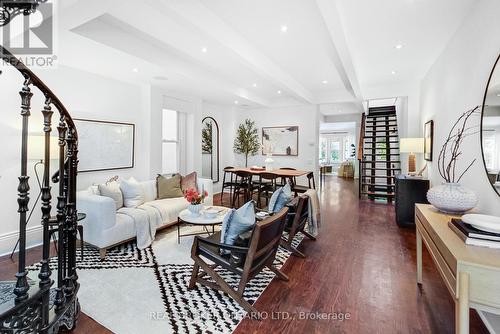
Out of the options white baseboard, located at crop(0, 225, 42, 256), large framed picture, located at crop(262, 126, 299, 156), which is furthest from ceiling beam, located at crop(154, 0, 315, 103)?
white baseboard, located at crop(0, 225, 42, 256)

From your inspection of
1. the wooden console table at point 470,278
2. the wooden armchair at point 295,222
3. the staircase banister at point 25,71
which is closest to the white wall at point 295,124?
the wooden armchair at point 295,222

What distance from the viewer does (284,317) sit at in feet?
6.85

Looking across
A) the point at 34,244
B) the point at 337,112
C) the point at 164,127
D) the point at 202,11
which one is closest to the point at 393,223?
the point at 202,11

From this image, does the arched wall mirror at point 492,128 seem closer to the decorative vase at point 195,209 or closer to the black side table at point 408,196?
the black side table at point 408,196

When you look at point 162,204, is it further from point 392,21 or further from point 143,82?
point 392,21

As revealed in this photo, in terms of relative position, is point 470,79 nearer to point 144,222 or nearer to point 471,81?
point 471,81

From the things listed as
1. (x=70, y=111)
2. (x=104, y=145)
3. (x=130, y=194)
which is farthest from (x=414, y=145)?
(x=70, y=111)

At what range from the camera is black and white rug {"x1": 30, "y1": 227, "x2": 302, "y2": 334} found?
200 cm

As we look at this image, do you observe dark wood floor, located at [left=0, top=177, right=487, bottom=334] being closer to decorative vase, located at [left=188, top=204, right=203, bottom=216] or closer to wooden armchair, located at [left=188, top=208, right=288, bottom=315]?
wooden armchair, located at [left=188, top=208, right=288, bottom=315]

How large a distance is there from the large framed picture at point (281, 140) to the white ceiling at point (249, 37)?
2.51 meters

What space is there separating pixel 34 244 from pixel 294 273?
11.5 feet

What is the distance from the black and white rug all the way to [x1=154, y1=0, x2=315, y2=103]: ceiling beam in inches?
106

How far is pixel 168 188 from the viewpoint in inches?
183

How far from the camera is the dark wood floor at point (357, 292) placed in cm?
199
